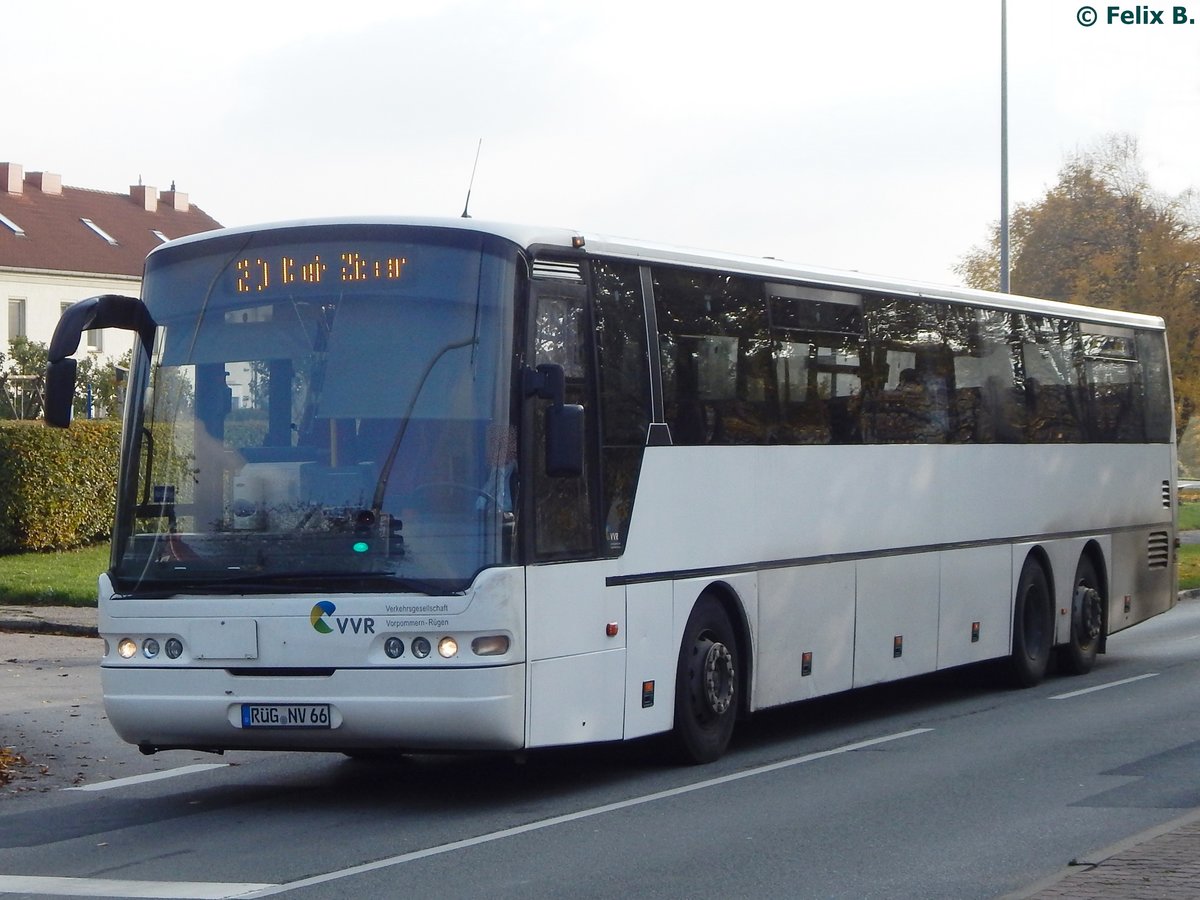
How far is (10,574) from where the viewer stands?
2755 cm

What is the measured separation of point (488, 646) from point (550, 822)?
37.4 inches

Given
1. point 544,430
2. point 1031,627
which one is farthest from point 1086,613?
point 544,430

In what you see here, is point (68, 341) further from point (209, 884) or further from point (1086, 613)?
point (1086, 613)

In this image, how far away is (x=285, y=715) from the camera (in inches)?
401

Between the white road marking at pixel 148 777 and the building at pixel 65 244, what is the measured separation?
6444 centimetres

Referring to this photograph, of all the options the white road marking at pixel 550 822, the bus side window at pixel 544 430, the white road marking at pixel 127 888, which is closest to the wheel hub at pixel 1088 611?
the white road marking at pixel 550 822

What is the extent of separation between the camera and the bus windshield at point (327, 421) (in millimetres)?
10031

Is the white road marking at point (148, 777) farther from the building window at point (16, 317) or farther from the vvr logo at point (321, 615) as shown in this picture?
the building window at point (16, 317)

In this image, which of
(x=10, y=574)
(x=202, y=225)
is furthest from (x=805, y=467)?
(x=202, y=225)

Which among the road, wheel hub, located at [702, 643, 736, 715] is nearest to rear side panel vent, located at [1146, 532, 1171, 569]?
the road

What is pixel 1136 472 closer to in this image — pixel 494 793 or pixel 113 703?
pixel 494 793

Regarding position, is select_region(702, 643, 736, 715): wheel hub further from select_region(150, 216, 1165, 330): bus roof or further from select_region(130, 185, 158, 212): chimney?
select_region(130, 185, 158, 212): chimney

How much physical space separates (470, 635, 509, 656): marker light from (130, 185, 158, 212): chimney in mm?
84657

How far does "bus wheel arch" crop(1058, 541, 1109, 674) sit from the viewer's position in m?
18.0
